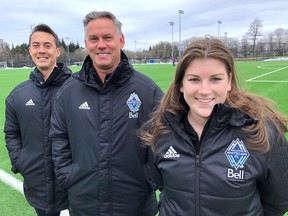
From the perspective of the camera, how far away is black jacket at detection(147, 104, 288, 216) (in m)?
1.76

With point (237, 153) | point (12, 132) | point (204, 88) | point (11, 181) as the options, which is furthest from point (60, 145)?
point (11, 181)

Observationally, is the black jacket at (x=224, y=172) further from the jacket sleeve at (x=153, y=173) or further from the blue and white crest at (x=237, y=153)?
the jacket sleeve at (x=153, y=173)

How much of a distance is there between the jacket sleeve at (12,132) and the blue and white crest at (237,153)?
2.04 metres

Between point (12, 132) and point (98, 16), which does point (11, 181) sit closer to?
point (12, 132)

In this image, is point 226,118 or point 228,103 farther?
point 228,103

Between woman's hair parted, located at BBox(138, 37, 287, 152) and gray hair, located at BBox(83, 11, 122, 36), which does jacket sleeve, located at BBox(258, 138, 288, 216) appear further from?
gray hair, located at BBox(83, 11, 122, 36)

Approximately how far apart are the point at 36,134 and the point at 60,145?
42 cm

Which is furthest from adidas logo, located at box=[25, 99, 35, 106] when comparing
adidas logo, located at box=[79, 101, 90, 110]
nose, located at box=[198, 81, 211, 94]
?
nose, located at box=[198, 81, 211, 94]

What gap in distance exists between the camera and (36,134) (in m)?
2.78

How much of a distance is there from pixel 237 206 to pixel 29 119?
1914 mm

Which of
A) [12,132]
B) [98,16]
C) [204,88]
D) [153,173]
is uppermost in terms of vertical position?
[98,16]

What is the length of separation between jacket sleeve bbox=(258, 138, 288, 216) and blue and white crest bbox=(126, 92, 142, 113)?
3.33 ft

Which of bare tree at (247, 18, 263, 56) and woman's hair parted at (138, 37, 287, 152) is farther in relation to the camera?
bare tree at (247, 18, 263, 56)

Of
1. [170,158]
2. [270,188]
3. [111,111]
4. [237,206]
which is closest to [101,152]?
[111,111]
